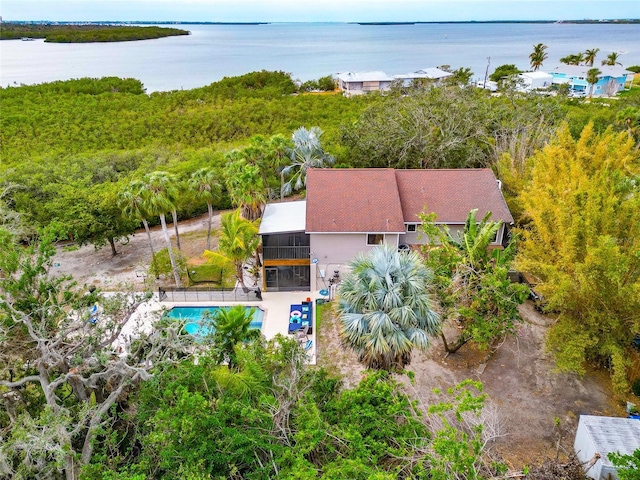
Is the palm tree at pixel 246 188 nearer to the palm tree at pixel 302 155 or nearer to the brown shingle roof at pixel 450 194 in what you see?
the palm tree at pixel 302 155

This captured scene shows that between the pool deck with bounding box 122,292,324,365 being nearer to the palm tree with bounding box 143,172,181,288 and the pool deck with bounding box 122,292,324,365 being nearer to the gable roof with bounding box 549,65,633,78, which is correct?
the palm tree with bounding box 143,172,181,288

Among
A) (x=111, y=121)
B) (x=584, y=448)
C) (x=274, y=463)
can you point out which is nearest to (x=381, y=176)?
(x=584, y=448)

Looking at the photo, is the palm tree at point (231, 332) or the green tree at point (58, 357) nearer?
the green tree at point (58, 357)

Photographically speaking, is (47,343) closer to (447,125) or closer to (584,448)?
(584,448)

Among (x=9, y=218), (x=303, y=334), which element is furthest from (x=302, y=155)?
(x=9, y=218)

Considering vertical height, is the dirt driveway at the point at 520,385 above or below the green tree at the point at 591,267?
below

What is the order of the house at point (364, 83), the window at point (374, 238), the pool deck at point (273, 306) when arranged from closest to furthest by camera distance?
the pool deck at point (273, 306) < the window at point (374, 238) < the house at point (364, 83)

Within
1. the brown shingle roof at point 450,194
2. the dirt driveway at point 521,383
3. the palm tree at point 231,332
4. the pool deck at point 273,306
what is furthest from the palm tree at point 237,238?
the brown shingle roof at point 450,194
